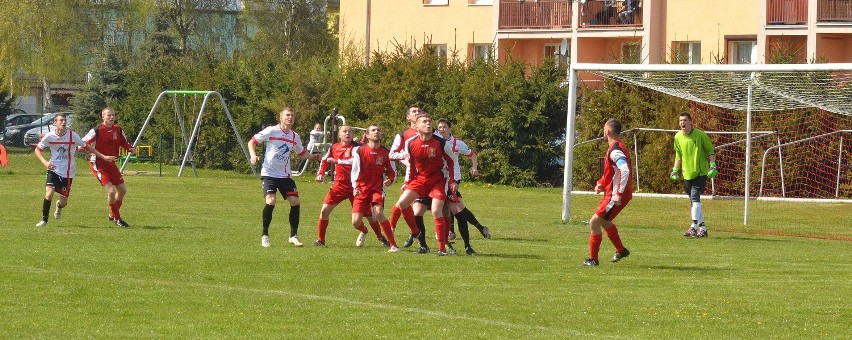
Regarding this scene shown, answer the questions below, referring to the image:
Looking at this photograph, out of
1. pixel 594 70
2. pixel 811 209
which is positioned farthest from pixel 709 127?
pixel 594 70

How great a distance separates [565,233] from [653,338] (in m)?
10.3

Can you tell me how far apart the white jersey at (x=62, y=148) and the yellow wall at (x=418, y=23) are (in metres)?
31.5

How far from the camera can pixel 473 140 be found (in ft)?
120

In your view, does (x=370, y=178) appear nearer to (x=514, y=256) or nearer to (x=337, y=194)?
(x=337, y=194)

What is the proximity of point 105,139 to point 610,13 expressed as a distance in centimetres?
3044

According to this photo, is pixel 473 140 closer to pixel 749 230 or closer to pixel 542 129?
pixel 542 129

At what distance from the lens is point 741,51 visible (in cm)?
4694

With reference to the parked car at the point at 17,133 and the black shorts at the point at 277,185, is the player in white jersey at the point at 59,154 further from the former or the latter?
the parked car at the point at 17,133

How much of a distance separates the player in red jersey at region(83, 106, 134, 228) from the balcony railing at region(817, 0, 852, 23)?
27.9 m

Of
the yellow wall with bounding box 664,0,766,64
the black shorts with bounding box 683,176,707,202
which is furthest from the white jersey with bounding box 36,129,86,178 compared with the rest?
the yellow wall with bounding box 664,0,766,64

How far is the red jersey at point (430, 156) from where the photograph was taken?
1595 cm

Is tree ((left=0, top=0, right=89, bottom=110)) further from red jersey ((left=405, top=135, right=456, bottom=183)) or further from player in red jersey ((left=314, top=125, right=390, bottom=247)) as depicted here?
red jersey ((left=405, top=135, right=456, bottom=183))

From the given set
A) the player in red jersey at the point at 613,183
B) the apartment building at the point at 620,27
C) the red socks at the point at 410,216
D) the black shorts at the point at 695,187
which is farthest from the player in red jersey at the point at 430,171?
the apartment building at the point at 620,27

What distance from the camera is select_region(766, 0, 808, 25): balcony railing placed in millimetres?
43312
